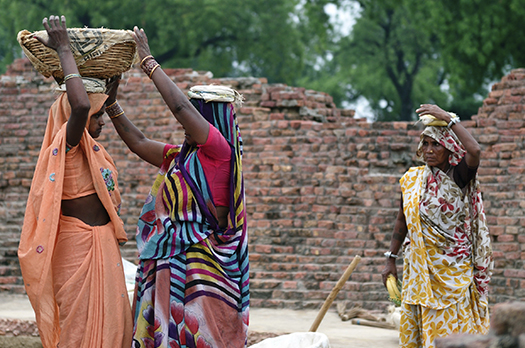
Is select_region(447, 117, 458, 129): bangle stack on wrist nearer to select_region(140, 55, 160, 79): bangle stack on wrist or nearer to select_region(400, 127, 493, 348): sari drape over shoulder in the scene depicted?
select_region(400, 127, 493, 348): sari drape over shoulder

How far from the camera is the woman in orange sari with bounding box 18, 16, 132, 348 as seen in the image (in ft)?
9.62

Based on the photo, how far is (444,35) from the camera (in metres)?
14.5

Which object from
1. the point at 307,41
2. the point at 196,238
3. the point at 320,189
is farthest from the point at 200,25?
the point at 196,238

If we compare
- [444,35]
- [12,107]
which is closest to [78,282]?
[12,107]

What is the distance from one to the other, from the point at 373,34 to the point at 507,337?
83.6ft

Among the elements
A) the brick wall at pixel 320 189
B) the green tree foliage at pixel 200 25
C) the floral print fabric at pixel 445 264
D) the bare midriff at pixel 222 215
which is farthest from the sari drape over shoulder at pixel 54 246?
the green tree foliage at pixel 200 25

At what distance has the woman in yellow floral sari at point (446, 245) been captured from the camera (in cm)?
380

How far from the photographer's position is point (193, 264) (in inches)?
112

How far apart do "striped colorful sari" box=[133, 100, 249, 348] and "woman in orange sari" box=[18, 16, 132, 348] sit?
6.6 inches

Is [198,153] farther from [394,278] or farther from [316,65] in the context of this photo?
[316,65]

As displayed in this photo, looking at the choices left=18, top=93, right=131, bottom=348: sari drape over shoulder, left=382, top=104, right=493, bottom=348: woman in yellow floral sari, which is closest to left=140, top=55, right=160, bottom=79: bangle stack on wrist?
left=18, top=93, right=131, bottom=348: sari drape over shoulder

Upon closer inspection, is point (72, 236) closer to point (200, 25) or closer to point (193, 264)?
point (193, 264)

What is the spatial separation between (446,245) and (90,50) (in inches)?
89.9

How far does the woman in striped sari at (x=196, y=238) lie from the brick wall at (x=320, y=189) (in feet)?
13.7
